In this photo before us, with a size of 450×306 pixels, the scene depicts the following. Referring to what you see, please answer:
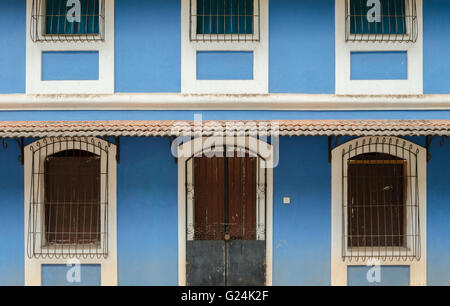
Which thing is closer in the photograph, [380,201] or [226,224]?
[226,224]

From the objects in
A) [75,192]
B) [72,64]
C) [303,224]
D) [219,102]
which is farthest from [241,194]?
[72,64]

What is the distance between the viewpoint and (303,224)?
19.2 feet

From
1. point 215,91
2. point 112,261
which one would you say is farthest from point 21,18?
point 112,261

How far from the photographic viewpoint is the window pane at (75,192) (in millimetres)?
5934

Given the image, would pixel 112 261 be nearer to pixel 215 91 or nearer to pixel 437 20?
pixel 215 91

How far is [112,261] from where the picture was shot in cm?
579

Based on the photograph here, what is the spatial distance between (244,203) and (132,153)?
205 centimetres

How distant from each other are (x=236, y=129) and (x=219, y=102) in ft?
3.28

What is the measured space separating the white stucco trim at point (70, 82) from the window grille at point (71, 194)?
2.86 ft

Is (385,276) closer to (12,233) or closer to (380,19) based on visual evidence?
(380,19)

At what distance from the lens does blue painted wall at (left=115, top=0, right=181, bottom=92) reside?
5961 millimetres

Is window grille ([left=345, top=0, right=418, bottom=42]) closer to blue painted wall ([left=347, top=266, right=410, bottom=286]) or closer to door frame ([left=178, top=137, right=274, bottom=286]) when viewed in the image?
door frame ([left=178, top=137, right=274, bottom=286])

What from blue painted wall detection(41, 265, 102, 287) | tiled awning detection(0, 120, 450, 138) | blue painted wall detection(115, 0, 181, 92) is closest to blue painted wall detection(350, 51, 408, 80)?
tiled awning detection(0, 120, 450, 138)

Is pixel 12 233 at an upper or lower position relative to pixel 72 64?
lower
